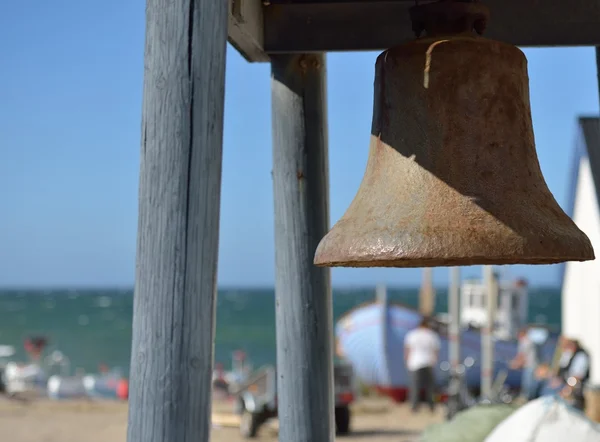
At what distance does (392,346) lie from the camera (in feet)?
90.7

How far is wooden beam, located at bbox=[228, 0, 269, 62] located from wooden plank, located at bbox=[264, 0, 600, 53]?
2.3 inches

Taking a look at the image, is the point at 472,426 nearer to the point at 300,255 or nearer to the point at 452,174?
the point at 300,255

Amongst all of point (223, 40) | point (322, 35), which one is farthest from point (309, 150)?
point (223, 40)

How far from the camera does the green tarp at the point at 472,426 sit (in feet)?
23.2

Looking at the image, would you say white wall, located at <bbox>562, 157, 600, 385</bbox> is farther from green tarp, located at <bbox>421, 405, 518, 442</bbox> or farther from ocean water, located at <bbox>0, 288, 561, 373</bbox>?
ocean water, located at <bbox>0, 288, 561, 373</bbox>

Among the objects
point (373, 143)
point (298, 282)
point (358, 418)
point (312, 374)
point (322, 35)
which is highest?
point (322, 35)

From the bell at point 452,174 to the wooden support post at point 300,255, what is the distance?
2.84 ft

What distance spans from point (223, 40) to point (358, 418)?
16.6 metres

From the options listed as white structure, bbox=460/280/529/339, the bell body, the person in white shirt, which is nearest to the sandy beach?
the person in white shirt

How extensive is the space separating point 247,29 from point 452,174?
38.2 inches

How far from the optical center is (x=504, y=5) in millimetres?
3438

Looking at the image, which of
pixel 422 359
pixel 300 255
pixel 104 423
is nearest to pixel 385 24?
pixel 300 255

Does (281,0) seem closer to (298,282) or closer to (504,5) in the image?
→ (504,5)

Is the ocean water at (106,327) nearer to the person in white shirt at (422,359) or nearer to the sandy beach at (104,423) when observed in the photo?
the sandy beach at (104,423)
